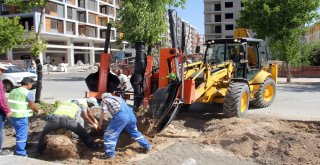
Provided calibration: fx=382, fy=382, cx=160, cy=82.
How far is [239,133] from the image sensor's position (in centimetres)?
809

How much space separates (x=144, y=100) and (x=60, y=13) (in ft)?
187

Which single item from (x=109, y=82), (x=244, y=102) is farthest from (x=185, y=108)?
(x=109, y=82)

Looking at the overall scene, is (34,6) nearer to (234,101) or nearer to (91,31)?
(234,101)

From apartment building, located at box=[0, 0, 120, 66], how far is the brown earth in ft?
150

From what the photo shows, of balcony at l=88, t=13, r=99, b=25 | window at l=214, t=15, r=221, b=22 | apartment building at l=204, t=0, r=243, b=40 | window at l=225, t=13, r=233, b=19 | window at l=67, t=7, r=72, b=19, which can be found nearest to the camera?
window at l=67, t=7, r=72, b=19

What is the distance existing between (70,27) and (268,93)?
184 ft

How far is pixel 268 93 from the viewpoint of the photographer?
1323cm

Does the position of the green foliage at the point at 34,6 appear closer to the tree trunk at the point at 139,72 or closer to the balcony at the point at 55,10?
the tree trunk at the point at 139,72

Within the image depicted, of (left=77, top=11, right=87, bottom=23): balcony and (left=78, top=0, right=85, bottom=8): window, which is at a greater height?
(left=78, top=0, right=85, bottom=8): window

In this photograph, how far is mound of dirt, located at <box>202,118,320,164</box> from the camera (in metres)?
6.84

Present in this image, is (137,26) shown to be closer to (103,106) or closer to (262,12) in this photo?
(262,12)

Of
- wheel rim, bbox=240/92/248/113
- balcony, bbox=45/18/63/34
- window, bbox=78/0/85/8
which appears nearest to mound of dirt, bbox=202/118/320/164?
wheel rim, bbox=240/92/248/113

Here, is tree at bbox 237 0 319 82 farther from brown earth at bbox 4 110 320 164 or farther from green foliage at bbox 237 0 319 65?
brown earth at bbox 4 110 320 164

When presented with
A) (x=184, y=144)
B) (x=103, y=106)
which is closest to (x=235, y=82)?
(x=184, y=144)
